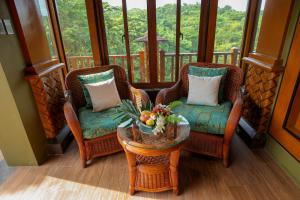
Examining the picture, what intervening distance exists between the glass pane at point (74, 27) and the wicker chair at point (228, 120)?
1314mm

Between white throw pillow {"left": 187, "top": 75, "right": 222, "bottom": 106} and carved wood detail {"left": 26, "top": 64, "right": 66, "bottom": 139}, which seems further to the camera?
white throw pillow {"left": 187, "top": 75, "right": 222, "bottom": 106}

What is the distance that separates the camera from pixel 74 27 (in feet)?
7.80

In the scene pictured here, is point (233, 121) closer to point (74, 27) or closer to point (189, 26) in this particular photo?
point (189, 26)

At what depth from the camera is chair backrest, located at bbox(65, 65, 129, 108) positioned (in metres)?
2.04

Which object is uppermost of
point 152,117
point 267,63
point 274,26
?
point 274,26

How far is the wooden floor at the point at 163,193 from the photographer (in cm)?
150

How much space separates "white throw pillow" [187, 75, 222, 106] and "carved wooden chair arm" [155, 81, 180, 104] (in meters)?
0.21

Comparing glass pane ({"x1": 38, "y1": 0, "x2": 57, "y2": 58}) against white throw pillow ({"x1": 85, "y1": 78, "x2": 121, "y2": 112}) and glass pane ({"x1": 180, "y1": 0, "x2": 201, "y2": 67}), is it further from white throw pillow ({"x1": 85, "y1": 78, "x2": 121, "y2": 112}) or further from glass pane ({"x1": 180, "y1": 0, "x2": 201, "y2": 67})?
glass pane ({"x1": 180, "y1": 0, "x2": 201, "y2": 67})

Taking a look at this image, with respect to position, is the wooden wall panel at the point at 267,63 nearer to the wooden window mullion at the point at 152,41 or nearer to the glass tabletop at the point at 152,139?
the glass tabletop at the point at 152,139

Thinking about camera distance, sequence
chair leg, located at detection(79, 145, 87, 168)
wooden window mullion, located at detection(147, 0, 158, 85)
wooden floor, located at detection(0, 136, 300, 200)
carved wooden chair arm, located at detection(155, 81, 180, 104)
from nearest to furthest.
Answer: wooden floor, located at detection(0, 136, 300, 200) < chair leg, located at detection(79, 145, 87, 168) < carved wooden chair arm, located at detection(155, 81, 180, 104) < wooden window mullion, located at detection(147, 0, 158, 85)

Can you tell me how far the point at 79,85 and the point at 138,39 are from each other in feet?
3.18

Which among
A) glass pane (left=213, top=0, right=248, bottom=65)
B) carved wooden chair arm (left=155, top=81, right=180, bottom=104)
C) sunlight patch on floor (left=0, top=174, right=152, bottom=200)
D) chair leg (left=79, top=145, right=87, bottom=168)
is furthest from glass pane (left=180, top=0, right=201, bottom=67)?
sunlight patch on floor (left=0, top=174, right=152, bottom=200)

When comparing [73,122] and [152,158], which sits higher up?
[73,122]

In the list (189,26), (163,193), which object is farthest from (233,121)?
(189,26)
